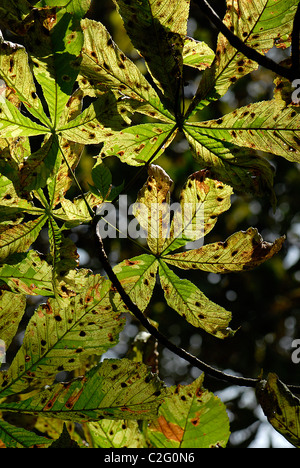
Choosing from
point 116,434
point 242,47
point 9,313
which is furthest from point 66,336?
point 242,47

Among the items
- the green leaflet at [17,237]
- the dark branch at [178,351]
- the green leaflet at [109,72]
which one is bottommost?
the dark branch at [178,351]

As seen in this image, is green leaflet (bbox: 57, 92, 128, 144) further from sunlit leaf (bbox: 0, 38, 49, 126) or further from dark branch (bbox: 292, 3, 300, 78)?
dark branch (bbox: 292, 3, 300, 78)

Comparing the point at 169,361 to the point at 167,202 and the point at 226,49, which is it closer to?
the point at 167,202

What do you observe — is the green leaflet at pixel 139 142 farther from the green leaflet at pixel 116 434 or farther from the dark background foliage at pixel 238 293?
the dark background foliage at pixel 238 293

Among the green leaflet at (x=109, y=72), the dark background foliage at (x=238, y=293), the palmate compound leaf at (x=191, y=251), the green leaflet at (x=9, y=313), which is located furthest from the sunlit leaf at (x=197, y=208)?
the dark background foliage at (x=238, y=293)

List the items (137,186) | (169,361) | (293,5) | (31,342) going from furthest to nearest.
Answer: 1. (169,361)
2. (137,186)
3. (31,342)
4. (293,5)

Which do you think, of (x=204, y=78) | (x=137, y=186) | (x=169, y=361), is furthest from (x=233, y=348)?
(x=204, y=78)

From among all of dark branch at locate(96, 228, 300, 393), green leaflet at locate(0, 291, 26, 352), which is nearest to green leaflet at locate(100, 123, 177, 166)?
dark branch at locate(96, 228, 300, 393)
